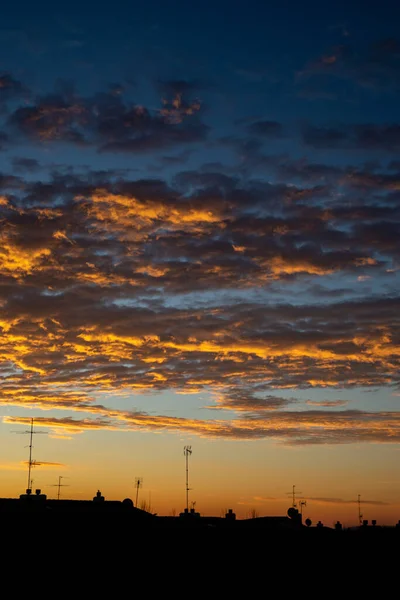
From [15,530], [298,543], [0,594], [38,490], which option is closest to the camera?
[0,594]

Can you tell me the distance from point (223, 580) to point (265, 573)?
4.15 meters

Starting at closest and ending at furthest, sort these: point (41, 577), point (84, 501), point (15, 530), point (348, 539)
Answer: point (41, 577) < point (15, 530) < point (348, 539) < point (84, 501)

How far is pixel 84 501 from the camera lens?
96.3m

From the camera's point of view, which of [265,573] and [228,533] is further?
[228,533]

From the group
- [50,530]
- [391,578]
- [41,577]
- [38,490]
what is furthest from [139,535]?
[38,490]

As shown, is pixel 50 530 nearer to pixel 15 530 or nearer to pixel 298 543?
pixel 15 530

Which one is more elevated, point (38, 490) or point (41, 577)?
point (38, 490)

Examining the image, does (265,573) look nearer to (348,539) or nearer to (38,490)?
(348,539)

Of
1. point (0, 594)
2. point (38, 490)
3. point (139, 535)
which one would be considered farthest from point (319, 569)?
point (38, 490)

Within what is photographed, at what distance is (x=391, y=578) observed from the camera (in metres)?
59.7

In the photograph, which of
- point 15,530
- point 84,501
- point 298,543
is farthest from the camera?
point 84,501

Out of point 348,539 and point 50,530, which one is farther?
point 348,539

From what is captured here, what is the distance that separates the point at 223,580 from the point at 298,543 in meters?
13.7

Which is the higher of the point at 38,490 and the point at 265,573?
the point at 38,490
